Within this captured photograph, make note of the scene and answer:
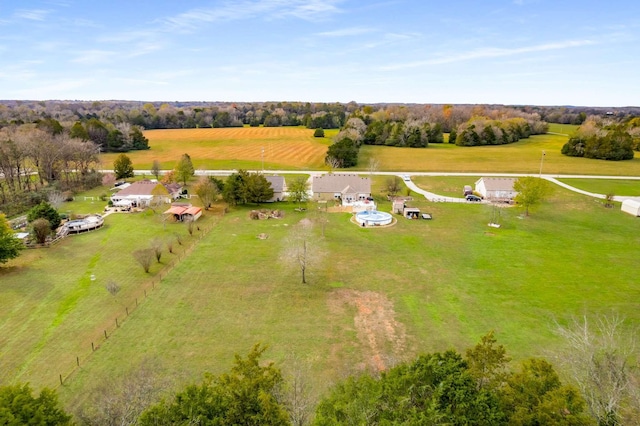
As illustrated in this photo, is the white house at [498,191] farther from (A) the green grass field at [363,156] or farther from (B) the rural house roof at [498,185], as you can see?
(A) the green grass field at [363,156]

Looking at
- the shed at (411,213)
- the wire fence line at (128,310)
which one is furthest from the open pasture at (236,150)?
the wire fence line at (128,310)

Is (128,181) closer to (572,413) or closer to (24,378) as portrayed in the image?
(24,378)

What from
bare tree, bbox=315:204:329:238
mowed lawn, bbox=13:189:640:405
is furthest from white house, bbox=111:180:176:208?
bare tree, bbox=315:204:329:238

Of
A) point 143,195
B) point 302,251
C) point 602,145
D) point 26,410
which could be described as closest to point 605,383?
point 26,410

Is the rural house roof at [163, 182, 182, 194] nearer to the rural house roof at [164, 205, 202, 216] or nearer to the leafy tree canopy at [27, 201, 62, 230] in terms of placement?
the rural house roof at [164, 205, 202, 216]

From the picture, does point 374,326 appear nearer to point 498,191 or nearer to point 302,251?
point 302,251

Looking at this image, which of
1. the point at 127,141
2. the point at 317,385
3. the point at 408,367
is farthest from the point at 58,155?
the point at 408,367
